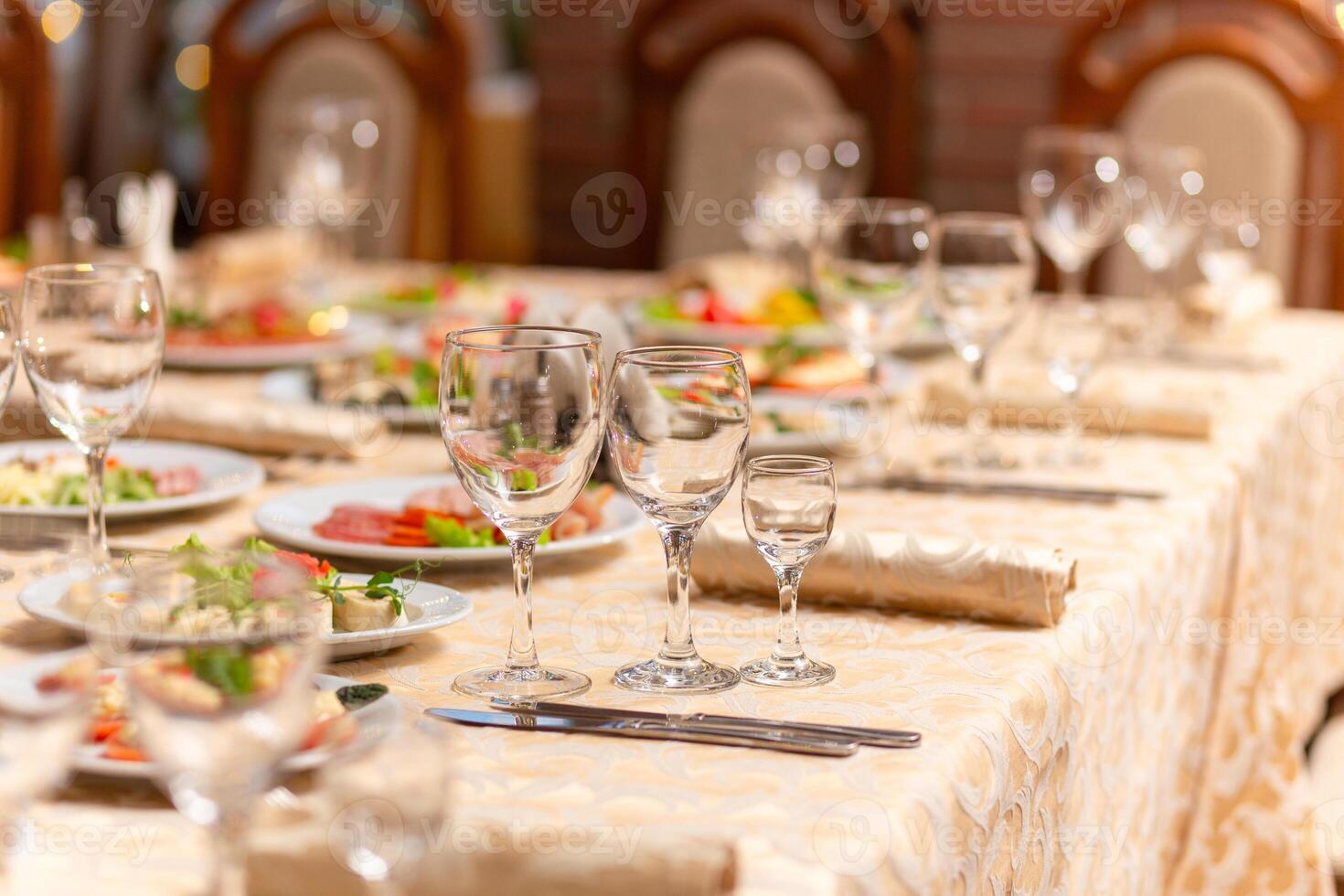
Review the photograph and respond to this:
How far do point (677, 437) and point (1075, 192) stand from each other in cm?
139

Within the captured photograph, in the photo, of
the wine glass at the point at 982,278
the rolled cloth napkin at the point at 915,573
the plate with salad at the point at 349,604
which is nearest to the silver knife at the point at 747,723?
the plate with salad at the point at 349,604

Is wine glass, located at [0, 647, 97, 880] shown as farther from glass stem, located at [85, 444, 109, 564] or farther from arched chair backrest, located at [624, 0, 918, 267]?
arched chair backrest, located at [624, 0, 918, 267]

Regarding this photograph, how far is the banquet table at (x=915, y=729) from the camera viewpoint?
647 mm

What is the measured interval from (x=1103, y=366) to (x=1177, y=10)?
189cm

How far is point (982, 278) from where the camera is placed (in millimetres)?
1417

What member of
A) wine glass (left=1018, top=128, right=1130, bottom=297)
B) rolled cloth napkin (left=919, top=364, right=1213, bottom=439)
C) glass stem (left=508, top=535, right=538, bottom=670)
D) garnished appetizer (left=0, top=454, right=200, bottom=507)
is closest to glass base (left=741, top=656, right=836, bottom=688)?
glass stem (left=508, top=535, right=538, bottom=670)

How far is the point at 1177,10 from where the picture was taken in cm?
354

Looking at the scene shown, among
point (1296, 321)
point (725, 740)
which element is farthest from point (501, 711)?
point (1296, 321)

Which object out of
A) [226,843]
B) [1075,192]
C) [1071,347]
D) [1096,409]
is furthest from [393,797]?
[1075,192]

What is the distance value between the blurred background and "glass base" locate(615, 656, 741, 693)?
140 cm

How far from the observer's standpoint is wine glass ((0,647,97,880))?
508 millimetres

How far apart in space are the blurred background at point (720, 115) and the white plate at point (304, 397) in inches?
21.5

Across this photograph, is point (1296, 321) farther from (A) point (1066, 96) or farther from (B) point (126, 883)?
(B) point (126, 883)

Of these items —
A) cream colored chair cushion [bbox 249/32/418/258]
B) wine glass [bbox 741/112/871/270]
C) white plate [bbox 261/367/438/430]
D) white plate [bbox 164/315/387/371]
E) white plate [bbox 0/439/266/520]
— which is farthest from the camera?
cream colored chair cushion [bbox 249/32/418/258]
